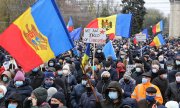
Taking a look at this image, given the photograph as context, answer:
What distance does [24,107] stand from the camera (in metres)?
6.95

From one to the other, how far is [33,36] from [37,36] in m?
0.07

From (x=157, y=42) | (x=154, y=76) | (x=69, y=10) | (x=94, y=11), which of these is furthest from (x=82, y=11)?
(x=154, y=76)

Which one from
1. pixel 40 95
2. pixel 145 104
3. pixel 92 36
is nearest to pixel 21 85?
pixel 40 95

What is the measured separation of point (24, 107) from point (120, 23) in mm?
10049

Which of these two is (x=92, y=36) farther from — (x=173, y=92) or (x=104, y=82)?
(x=173, y=92)

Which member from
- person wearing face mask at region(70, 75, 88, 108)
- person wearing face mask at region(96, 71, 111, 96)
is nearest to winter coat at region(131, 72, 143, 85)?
person wearing face mask at region(96, 71, 111, 96)

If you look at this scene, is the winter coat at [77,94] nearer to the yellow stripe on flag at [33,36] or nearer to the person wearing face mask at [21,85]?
the person wearing face mask at [21,85]

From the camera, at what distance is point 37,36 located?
7.58 metres

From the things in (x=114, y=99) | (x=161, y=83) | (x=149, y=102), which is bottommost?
(x=161, y=83)

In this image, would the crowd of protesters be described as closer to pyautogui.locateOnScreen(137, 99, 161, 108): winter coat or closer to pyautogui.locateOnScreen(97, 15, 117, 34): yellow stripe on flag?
pyautogui.locateOnScreen(137, 99, 161, 108): winter coat

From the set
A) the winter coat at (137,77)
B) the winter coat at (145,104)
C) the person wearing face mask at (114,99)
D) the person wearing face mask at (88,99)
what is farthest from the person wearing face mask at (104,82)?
the person wearing face mask at (114,99)

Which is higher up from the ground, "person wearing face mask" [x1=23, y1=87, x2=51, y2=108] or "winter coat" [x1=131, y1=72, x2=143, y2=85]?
"person wearing face mask" [x1=23, y1=87, x2=51, y2=108]

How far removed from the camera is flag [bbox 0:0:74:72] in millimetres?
7199

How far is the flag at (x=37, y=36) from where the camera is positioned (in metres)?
7.20
